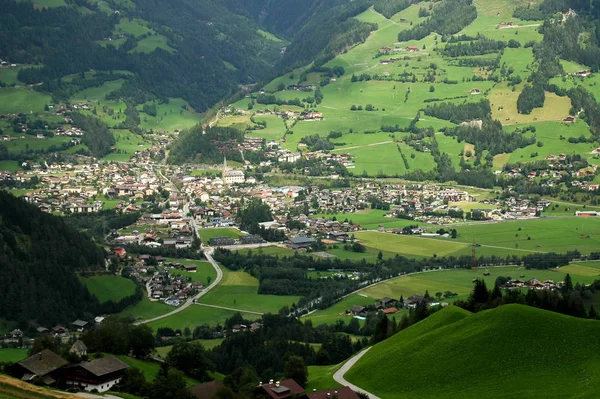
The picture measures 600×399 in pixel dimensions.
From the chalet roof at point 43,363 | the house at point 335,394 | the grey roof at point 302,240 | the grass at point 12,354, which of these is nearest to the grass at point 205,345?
the grass at point 12,354

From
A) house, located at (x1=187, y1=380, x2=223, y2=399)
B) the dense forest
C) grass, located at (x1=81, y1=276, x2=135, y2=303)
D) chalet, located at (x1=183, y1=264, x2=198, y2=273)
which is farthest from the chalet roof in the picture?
the dense forest

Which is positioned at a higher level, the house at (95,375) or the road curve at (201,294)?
the house at (95,375)

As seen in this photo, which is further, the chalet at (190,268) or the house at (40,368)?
the chalet at (190,268)

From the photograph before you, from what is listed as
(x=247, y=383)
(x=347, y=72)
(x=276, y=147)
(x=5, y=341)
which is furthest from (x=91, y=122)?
(x=247, y=383)

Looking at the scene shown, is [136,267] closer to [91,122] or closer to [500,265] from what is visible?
[500,265]

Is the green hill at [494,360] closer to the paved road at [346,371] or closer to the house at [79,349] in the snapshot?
the paved road at [346,371]

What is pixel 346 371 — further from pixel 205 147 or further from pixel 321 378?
pixel 205 147

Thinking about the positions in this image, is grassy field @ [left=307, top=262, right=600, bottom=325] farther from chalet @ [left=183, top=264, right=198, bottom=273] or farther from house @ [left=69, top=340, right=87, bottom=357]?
house @ [left=69, top=340, right=87, bottom=357]
